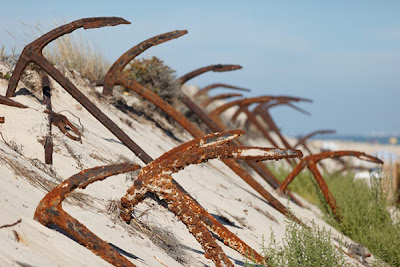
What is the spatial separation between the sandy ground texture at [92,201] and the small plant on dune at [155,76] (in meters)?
1.75

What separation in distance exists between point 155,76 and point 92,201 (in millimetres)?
4632

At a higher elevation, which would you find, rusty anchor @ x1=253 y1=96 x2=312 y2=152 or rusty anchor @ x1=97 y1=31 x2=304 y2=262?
rusty anchor @ x1=253 y1=96 x2=312 y2=152

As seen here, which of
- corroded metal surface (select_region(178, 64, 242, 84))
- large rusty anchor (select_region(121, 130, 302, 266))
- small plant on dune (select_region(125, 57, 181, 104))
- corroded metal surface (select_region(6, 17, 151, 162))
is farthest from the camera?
small plant on dune (select_region(125, 57, 181, 104))

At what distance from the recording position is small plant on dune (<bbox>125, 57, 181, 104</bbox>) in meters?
7.72

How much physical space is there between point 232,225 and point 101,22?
1.92 metres

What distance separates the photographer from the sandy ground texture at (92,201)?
8.13 ft

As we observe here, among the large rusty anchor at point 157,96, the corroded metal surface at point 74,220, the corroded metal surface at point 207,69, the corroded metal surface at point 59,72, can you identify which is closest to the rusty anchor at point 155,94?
A: the large rusty anchor at point 157,96

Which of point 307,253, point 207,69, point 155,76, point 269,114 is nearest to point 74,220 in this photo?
point 307,253

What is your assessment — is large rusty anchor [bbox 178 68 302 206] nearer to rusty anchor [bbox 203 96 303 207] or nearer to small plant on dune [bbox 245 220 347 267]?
rusty anchor [bbox 203 96 303 207]

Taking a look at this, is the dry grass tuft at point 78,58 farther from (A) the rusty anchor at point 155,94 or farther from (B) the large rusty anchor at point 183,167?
(B) the large rusty anchor at point 183,167

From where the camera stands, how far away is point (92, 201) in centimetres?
333

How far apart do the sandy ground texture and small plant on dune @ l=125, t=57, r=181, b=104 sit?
175 cm

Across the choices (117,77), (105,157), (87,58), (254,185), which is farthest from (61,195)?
(87,58)

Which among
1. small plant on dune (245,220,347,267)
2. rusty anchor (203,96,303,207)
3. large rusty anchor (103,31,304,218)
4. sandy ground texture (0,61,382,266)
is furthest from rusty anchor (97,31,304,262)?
small plant on dune (245,220,347,267)
